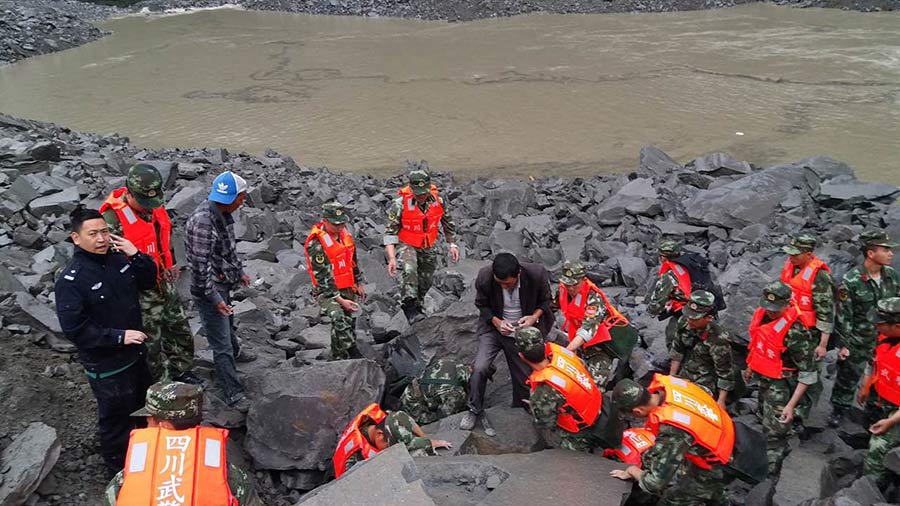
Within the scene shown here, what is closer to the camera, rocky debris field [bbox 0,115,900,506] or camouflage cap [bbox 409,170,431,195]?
rocky debris field [bbox 0,115,900,506]

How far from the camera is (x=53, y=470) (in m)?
4.46

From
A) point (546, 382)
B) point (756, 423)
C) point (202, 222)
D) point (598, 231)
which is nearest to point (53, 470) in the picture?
point (202, 222)

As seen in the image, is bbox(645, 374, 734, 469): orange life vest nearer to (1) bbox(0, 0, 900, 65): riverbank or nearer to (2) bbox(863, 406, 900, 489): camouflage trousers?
(2) bbox(863, 406, 900, 489): camouflage trousers

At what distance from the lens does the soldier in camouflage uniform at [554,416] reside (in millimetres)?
4355

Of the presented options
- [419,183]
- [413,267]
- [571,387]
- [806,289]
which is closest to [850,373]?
[806,289]

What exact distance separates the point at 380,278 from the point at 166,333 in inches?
150

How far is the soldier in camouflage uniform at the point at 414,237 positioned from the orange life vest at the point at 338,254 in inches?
30.4

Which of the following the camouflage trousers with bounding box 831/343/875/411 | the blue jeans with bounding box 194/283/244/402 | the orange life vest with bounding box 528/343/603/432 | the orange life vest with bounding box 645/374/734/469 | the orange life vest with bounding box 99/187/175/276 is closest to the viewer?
the orange life vest with bounding box 645/374/734/469

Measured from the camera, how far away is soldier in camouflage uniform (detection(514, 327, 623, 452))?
4.36 meters

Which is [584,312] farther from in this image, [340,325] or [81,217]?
[81,217]

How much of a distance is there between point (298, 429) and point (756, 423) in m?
3.86

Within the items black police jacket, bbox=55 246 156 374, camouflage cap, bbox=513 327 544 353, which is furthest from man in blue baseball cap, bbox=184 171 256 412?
camouflage cap, bbox=513 327 544 353

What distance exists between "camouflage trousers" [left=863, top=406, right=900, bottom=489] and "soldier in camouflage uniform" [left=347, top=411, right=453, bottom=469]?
3.15 metres

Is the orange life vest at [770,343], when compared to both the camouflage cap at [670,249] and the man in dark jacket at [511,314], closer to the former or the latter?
the camouflage cap at [670,249]
